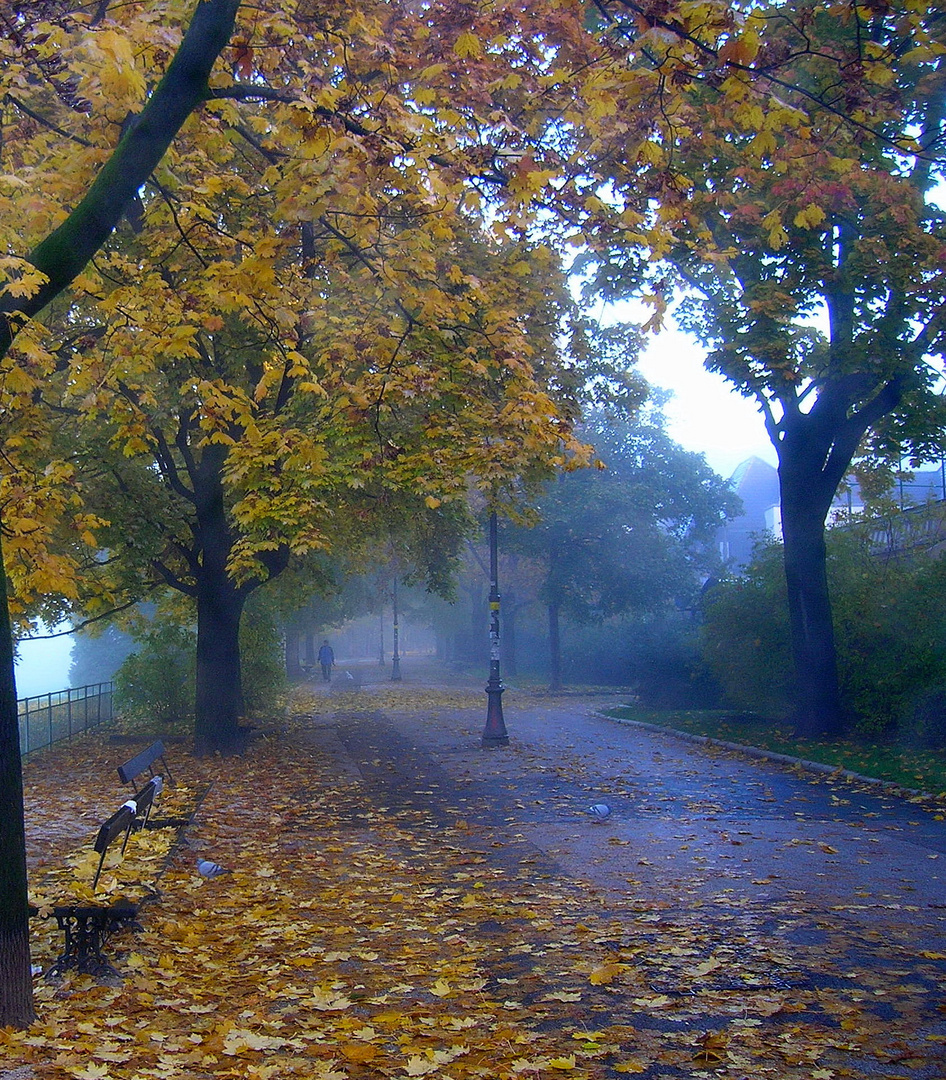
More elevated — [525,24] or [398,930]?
[525,24]

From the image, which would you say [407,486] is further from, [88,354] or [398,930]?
[398,930]

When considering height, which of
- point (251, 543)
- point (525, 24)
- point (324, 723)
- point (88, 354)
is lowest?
point (324, 723)

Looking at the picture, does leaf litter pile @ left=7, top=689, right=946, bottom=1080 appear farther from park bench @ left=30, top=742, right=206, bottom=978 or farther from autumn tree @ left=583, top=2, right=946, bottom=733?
autumn tree @ left=583, top=2, right=946, bottom=733

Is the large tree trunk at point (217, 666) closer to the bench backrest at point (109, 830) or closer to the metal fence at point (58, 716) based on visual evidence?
the metal fence at point (58, 716)

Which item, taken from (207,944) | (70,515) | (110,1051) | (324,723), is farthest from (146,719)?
(110,1051)

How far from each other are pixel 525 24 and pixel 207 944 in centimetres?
664

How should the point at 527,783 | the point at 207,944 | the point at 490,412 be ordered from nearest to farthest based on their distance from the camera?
the point at 207,944, the point at 490,412, the point at 527,783

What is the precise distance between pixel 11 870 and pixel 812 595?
573 inches

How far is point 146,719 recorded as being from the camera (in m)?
24.3

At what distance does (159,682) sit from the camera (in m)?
23.7

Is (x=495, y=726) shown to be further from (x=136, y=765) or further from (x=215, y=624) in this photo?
(x=136, y=765)

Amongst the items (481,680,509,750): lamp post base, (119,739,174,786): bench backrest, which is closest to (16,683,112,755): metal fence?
(481,680,509,750): lamp post base

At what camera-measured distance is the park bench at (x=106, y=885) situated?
6008mm

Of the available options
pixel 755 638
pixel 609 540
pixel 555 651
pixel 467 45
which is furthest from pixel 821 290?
pixel 555 651
